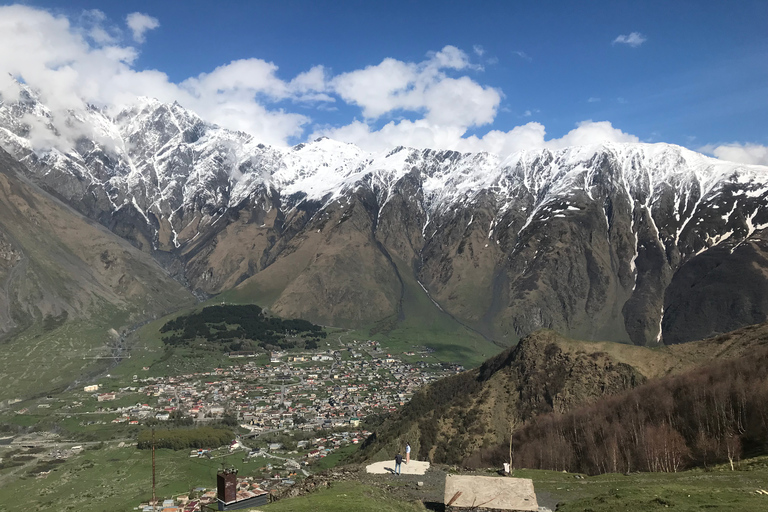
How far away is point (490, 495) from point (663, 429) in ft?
123

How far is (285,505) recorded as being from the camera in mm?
39656

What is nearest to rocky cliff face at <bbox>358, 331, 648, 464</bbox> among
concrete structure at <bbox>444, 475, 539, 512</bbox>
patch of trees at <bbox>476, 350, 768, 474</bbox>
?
patch of trees at <bbox>476, 350, 768, 474</bbox>

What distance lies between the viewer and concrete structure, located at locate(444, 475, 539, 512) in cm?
3728

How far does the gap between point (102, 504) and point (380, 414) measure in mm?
88538

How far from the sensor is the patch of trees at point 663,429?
204 ft

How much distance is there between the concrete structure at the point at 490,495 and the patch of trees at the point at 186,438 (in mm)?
109061

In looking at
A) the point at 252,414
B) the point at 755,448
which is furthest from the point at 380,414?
the point at 755,448

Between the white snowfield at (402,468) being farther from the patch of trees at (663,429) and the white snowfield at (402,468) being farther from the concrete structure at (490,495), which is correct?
the patch of trees at (663,429)

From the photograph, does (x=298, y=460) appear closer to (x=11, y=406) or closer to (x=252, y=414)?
(x=252, y=414)

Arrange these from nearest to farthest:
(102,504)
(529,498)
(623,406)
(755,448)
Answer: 1. (529,498)
2. (755,448)
3. (623,406)
4. (102,504)

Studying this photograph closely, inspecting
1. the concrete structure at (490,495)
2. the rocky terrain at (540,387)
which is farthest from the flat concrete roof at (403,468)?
the rocky terrain at (540,387)

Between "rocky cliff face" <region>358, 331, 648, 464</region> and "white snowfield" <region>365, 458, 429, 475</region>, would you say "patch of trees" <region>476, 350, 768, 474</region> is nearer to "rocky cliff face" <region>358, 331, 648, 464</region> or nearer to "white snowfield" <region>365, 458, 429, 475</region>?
"rocky cliff face" <region>358, 331, 648, 464</region>

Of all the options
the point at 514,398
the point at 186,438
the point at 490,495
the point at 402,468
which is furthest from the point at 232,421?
the point at 490,495

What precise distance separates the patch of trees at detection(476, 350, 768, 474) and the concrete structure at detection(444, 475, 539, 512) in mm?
26444
